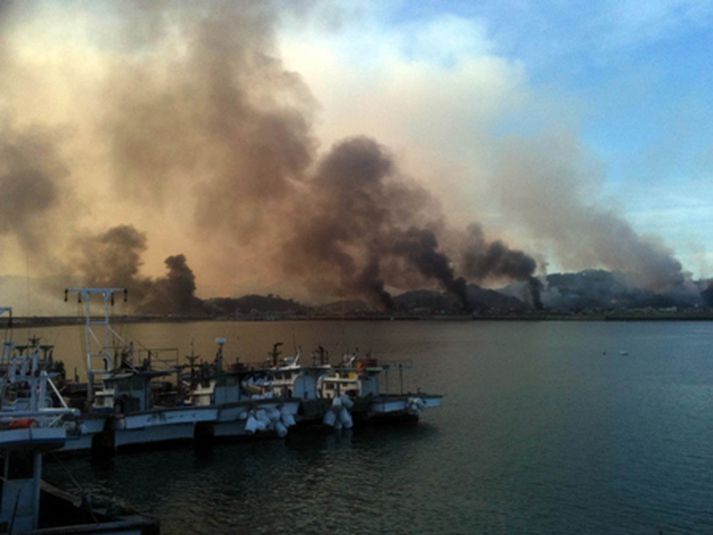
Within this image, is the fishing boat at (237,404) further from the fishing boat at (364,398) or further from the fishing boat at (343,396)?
the fishing boat at (364,398)

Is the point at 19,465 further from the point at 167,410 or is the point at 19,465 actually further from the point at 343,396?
the point at 343,396

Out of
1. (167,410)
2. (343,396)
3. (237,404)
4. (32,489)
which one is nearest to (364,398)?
(343,396)

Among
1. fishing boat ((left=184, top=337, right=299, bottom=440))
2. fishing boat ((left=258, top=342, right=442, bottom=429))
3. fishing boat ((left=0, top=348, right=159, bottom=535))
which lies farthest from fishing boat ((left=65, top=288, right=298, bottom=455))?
fishing boat ((left=0, top=348, right=159, bottom=535))

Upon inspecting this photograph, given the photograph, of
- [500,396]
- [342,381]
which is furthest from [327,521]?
[500,396]

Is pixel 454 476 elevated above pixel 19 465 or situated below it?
below

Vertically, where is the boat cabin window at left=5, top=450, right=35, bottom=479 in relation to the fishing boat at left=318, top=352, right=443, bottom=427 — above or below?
above

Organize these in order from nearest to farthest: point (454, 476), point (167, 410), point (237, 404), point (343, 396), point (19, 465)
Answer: point (19, 465), point (454, 476), point (167, 410), point (237, 404), point (343, 396)

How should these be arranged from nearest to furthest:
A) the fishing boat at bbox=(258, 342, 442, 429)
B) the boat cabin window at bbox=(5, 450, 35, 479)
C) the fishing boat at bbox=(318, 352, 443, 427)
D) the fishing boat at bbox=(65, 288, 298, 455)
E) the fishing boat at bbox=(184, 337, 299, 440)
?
the boat cabin window at bbox=(5, 450, 35, 479), the fishing boat at bbox=(65, 288, 298, 455), the fishing boat at bbox=(184, 337, 299, 440), the fishing boat at bbox=(258, 342, 442, 429), the fishing boat at bbox=(318, 352, 443, 427)

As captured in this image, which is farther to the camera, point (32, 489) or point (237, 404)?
point (237, 404)

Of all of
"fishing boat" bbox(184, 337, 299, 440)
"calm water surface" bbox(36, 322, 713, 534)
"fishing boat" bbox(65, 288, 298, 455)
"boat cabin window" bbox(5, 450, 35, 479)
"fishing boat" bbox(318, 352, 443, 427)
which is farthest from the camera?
"fishing boat" bbox(318, 352, 443, 427)

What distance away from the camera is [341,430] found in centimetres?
6094

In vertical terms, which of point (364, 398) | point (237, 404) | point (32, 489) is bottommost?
point (364, 398)

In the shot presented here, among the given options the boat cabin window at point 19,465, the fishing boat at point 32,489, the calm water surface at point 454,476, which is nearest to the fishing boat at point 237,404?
the calm water surface at point 454,476

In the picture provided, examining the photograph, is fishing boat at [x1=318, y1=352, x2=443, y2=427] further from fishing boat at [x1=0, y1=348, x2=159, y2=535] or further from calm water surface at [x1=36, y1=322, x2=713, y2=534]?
fishing boat at [x1=0, y1=348, x2=159, y2=535]
